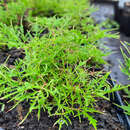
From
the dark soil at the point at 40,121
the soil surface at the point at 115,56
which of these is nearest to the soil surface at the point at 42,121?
the dark soil at the point at 40,121

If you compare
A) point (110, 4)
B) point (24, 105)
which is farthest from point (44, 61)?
point (110, 4)

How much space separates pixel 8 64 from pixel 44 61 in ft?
1.17

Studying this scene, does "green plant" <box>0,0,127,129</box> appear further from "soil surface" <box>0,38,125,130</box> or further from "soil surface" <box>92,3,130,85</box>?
"soil surface" <box>92,3,130,85</box>

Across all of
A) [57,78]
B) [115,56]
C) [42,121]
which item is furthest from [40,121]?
[115,56]

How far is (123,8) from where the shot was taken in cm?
331

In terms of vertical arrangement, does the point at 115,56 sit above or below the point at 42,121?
below

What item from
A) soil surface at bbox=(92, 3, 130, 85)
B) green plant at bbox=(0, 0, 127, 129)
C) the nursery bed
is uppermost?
green plant at bbox=(0, 0, 127, 129)

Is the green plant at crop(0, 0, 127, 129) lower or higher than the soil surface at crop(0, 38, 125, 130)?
higher

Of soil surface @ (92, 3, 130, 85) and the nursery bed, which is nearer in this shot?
the nursery bed

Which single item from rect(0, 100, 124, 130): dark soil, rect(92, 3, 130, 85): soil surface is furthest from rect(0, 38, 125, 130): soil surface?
rect(92, 3, 130, 85): soil surface

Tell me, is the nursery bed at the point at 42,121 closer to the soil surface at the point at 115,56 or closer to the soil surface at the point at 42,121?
the soil surface at the point at 42,121

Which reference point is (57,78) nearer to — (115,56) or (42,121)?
(42,121)

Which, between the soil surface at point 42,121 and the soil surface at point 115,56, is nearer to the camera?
the soil surface at point 42,121

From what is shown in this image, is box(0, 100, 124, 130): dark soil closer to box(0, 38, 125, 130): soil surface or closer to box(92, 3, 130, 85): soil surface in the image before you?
box(0, 38, 125, 130): soil surface
